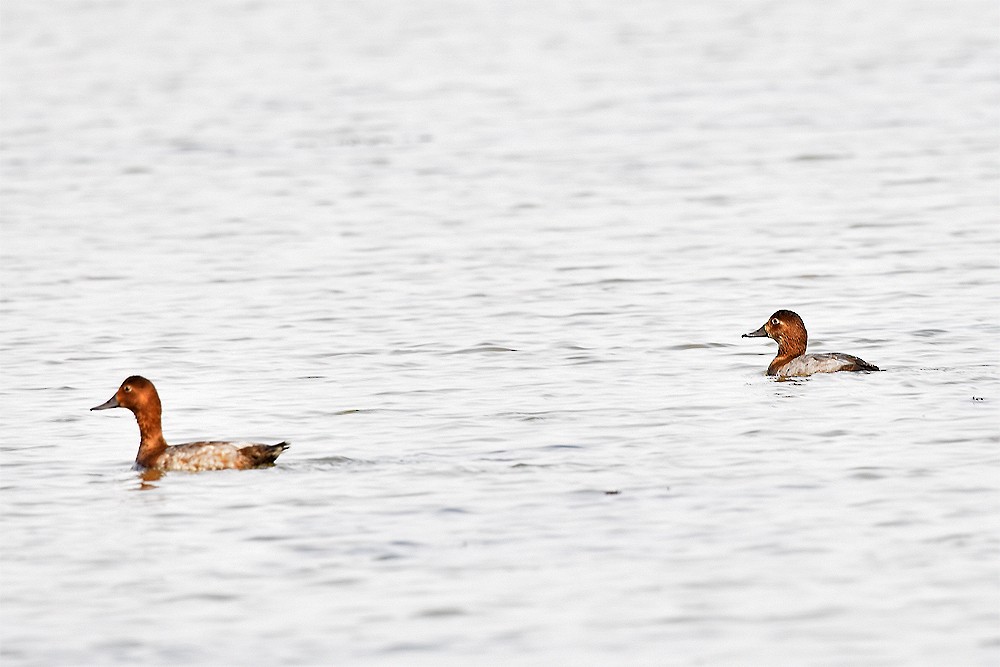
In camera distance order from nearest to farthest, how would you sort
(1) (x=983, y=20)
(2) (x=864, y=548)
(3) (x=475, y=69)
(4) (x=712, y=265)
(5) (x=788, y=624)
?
(5) (x=788, y=624) < (2) (x=864, y=548) < (4) (x=712, y=265) < (3) (x=475, y=69) < (1) (x=983, y=20)

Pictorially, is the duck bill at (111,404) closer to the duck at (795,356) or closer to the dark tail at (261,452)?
the dark tail at (261,452)

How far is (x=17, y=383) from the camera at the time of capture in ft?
64.6

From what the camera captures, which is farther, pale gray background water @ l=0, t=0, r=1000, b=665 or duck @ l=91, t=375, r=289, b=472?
duck @ l=91, t=375, r=289, b=472

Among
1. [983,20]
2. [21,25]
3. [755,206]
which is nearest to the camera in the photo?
[755,206]

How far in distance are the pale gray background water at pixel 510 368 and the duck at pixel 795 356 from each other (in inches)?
8.1

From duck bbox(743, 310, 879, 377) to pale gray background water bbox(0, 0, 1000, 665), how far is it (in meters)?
0.21

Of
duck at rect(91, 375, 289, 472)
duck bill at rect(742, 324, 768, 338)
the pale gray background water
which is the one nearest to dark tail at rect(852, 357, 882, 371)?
the pale gray background water

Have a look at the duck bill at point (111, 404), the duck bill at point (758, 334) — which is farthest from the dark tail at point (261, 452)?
the duck bill at point (758, 334)

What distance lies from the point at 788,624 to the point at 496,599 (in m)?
1.78

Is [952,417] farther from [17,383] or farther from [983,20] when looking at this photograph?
[983,20]

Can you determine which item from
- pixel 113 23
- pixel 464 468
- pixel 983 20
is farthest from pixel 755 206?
pixel 113 23

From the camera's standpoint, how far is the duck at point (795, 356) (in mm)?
18547

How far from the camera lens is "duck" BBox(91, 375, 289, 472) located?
50.3ft

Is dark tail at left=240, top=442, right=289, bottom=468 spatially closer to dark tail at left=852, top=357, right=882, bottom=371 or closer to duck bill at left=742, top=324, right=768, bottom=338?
dark tail at left=852, top=357, right=882, bottom=371
